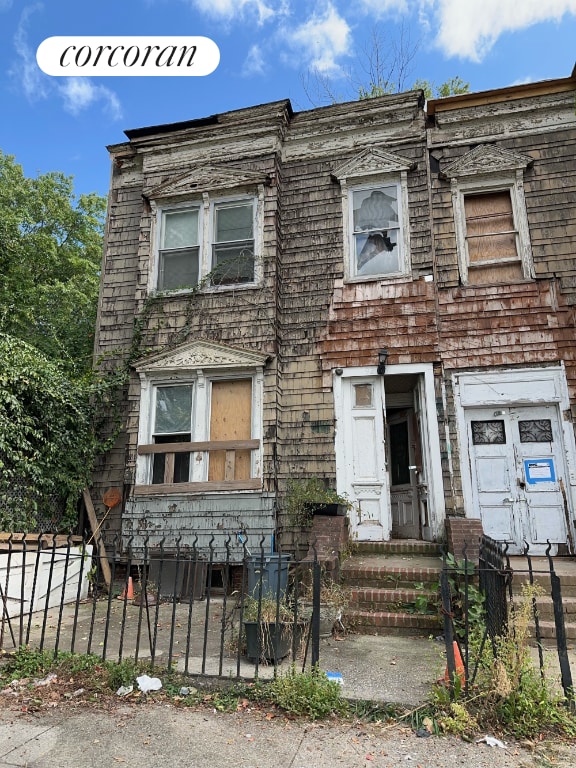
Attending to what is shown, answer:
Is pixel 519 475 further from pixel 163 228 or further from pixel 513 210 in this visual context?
pixel 163 228

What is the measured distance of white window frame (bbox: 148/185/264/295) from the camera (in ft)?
31.0

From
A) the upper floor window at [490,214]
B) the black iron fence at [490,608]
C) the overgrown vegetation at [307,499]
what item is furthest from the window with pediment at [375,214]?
the black iron fence at [490,608]

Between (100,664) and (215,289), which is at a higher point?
(215,289)

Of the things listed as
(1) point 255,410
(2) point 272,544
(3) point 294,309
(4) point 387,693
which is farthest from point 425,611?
(3) point 294,309

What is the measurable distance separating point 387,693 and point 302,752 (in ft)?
3.28

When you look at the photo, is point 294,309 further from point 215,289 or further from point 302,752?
point 302,752

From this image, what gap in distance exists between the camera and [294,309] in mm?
9234

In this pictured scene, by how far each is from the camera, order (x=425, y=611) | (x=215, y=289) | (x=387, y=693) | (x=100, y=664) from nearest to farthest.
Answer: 1. (x=387, y=693)
2. (x=100, y=664)
3. (x=425, y=611)
4. (x=215, y=289)

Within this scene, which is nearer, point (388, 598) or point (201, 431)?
point (388, 598)

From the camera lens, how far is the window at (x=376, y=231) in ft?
30.2

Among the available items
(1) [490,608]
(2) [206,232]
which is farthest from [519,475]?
(2) [206,232]

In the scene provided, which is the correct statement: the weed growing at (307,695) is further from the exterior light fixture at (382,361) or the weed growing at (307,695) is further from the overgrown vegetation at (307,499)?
the exterior light fixture at (382,361)

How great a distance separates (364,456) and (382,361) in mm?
1539

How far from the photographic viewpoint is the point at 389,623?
5.87 metres
